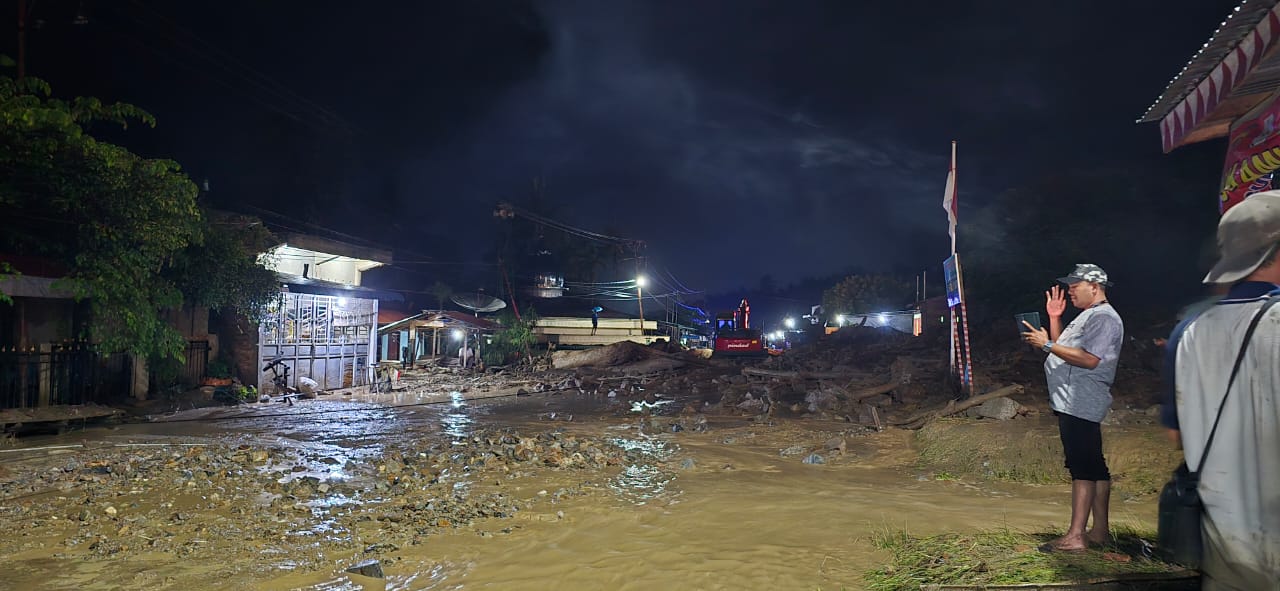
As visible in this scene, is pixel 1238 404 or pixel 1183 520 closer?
pixel 1238 404

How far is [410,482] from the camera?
23.4 ft

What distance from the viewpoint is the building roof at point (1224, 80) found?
14.0 feet

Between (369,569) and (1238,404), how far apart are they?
15.9ft

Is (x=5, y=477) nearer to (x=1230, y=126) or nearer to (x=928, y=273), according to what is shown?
(x=1230, y=126)

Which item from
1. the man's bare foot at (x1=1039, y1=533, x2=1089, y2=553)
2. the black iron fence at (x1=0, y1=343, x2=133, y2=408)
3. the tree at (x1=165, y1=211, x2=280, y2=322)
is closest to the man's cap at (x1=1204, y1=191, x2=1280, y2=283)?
the man's bare foot at (x1=1039, y1=533, x2=1089, y2=553)

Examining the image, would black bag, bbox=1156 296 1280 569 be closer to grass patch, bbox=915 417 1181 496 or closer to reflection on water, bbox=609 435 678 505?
reflection on water, bbox=609 435 678 505

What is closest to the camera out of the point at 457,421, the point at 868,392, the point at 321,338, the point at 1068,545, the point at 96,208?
the point at 1068,545

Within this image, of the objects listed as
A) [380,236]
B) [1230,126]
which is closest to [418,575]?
[1230,126]

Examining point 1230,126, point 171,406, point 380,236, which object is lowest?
point 171,406

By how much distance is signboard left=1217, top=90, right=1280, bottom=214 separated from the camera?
15.0 feet

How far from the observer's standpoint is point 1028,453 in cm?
759

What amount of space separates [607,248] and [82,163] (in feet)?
130

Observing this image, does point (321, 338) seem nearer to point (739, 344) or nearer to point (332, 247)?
point (332, 247)

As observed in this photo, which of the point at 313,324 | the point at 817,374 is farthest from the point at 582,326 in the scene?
the point at 817,374
